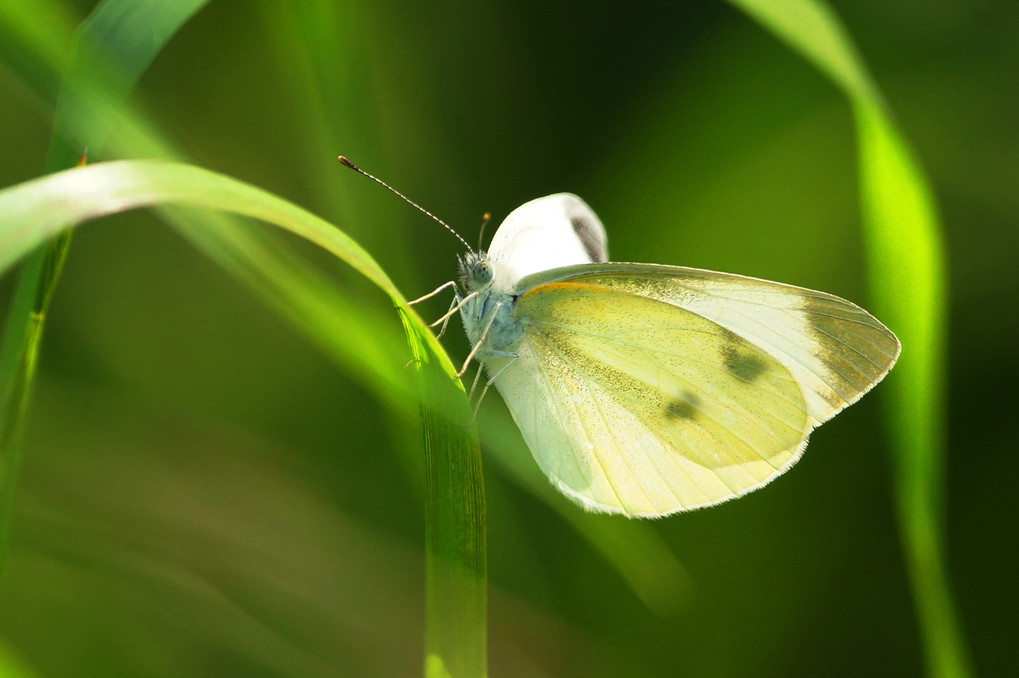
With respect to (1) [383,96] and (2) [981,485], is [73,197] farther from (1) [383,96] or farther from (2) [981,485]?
(2) [981,485]

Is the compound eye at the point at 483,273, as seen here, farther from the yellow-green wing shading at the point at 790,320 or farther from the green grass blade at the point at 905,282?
the green grass blade at the point at 905,282

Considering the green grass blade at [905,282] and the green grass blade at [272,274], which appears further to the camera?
the green grass blade at [905,282]

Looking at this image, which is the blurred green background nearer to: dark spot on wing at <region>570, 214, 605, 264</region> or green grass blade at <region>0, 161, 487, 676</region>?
dark spot on wing at <region>570, 214, 605, 264</region>

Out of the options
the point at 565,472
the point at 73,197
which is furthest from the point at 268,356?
the point at 73,197

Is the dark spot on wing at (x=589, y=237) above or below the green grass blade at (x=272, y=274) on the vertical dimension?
above

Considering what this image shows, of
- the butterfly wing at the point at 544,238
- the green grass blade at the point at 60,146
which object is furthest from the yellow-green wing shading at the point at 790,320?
the green grass blade at the point at 60,146

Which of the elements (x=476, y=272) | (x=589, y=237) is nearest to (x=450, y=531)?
(x=476, y=272)

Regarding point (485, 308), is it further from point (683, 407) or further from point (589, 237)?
point (683, 407)

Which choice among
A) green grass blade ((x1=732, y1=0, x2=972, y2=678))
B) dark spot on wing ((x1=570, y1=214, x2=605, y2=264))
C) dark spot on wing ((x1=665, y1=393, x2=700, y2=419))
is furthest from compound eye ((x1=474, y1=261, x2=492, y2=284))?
green grass blade ((x1=732, y1=0, x2=972, y2=678))
